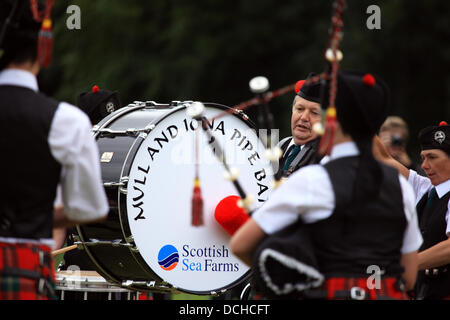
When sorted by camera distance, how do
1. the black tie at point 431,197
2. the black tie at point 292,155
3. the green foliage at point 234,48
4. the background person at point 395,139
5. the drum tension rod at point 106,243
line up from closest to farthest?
the drum tension rod at point 106,243 → the black tie at point 431,197 → the black tie at point 292,155 → the background person at point 395,139 → the green foliage at point 234,48

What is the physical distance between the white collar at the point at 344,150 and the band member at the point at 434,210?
1.20 meters

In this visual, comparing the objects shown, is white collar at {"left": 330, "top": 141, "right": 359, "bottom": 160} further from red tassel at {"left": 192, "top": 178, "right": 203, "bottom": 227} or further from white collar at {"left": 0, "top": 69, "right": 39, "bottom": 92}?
white collar at {"left": 0, "top": 69, "right": 39, "bottom": 92}

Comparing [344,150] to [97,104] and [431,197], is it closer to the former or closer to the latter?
[431,197]

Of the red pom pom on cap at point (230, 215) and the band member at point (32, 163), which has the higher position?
the band member at point (32, 163)

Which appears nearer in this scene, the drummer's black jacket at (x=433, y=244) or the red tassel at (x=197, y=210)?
the red tassel at (x=197, y=210)

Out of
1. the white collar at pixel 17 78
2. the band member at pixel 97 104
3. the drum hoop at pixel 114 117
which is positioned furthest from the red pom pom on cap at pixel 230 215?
the white collar at pixel 17 78

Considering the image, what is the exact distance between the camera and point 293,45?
1789 cm

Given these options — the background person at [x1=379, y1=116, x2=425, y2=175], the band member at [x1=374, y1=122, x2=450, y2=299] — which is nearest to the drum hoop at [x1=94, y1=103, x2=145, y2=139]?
the band member at [x1=374, y1=122, x2=450, y2=299]

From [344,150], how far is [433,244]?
Answer: 198cm

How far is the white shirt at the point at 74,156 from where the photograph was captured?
3340mm

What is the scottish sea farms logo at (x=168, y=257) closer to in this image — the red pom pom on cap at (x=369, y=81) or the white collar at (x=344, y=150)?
the white collar at (x=344, y=150)

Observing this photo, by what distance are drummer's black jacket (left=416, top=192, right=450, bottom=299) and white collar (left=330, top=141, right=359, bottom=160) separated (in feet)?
6.31

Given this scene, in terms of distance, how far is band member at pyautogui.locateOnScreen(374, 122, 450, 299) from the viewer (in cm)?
505
